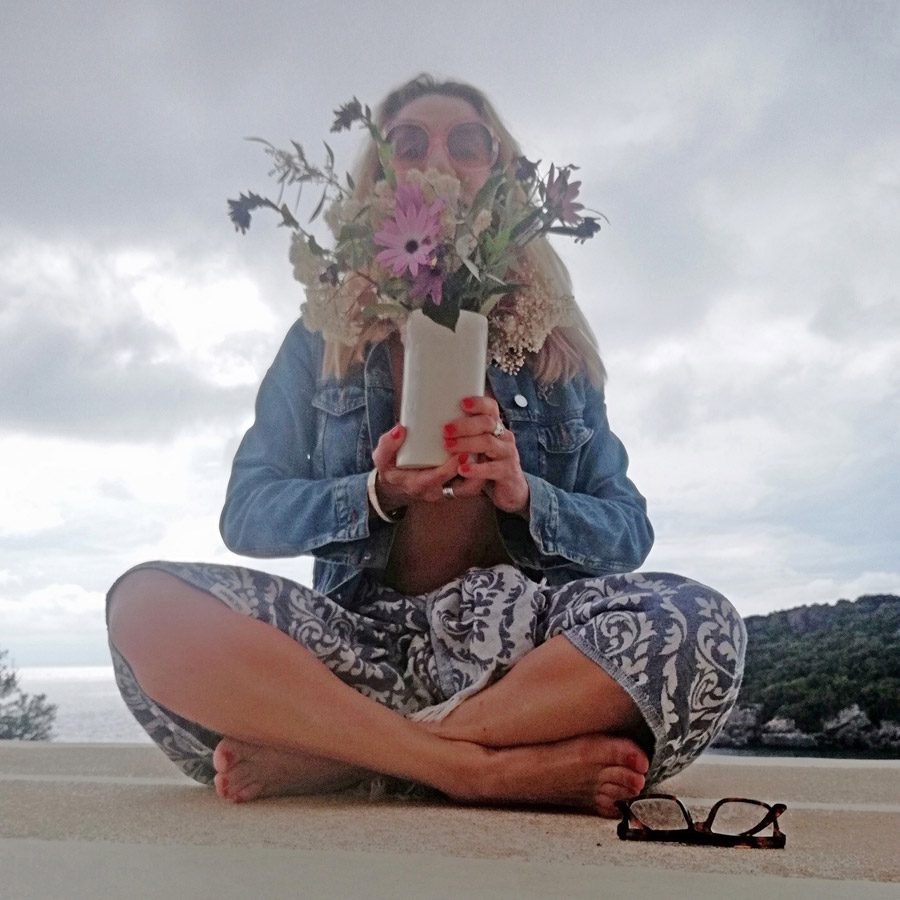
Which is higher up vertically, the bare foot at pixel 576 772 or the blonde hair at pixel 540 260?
the blonde hair at pixel 540 260

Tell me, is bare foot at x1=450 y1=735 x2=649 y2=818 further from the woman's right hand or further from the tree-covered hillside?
the tree-covered hillside

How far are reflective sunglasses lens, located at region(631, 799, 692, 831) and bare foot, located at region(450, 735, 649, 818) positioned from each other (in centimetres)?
3

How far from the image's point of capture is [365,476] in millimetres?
1298

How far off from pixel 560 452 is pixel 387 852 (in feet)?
2.55

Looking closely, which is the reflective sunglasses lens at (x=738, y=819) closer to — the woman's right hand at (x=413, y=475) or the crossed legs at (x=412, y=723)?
the crossed legs at (x=412, y=723)

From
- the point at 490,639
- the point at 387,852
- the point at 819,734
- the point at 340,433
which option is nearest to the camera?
the point at 387,852

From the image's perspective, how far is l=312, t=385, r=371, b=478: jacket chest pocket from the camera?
144cm

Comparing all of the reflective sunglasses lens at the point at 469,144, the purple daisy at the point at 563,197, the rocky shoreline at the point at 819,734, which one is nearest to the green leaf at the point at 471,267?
the purple daisy at the point at 563,197

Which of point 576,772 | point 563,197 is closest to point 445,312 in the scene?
point 563,197

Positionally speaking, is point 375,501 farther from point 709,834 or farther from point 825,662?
point 825,662

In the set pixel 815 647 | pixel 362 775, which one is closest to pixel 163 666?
pixel 362 775

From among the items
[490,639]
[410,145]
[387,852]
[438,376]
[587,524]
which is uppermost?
[410,145]

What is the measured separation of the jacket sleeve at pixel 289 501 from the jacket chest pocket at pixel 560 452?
27cm

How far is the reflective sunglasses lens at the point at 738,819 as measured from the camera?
1.01 m
